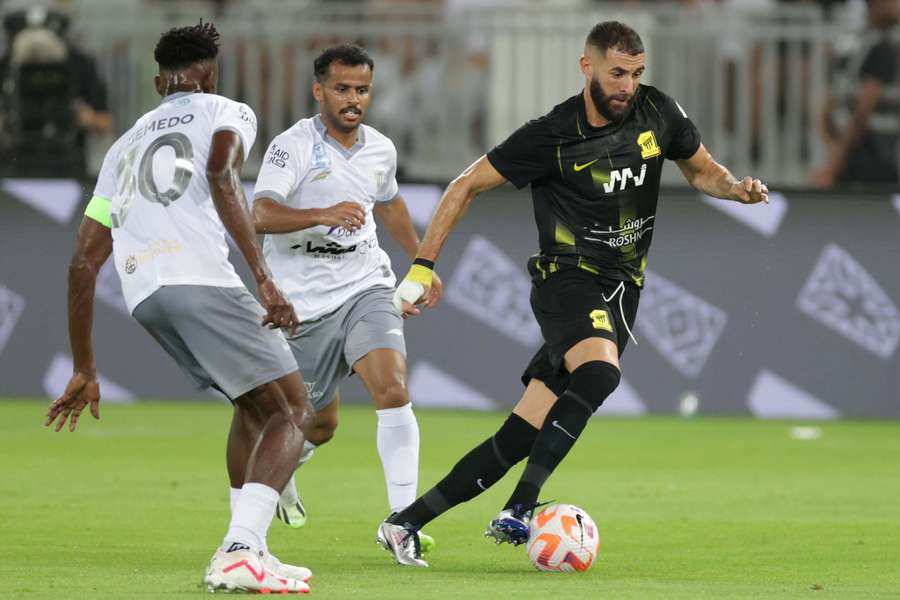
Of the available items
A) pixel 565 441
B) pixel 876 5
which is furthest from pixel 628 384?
pixel 565 441

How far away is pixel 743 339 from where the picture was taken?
49.2ft

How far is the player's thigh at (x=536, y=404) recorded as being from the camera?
8148 mm

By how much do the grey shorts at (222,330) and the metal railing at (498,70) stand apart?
9921 millimetres

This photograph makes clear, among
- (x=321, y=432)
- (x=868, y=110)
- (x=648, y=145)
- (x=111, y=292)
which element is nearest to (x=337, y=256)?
(x=321, y=432)

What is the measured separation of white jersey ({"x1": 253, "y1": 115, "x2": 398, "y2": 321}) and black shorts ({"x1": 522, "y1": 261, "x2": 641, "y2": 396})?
1.06m

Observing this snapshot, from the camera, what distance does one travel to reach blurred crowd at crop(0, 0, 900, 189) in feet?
52.9

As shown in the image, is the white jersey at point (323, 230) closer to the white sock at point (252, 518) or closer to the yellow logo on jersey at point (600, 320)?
the yellow logo on jersey at point (600, 320)

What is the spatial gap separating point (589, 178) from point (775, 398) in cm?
735

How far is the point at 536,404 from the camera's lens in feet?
26.9

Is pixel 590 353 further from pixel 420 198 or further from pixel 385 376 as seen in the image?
pixel 420 198

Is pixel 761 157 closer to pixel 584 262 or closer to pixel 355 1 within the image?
pixel 355 1

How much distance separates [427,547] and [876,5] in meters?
10.5

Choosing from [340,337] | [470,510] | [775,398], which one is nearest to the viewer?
[340,337]

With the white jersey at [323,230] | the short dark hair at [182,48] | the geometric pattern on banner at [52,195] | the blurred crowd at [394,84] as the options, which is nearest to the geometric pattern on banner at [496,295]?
the blurred crowd at [394,84]
